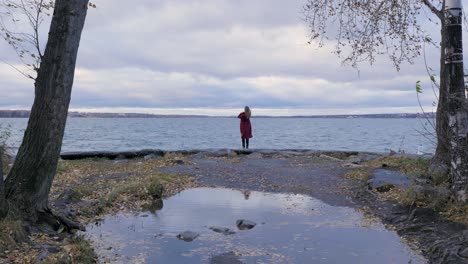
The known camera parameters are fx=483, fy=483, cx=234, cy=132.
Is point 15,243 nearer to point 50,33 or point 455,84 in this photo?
point 50,33

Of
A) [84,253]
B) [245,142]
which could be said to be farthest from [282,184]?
Result: [245,142]

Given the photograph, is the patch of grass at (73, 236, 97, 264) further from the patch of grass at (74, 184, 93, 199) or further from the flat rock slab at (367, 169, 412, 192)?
the flat rock slab at (367, 169, 412, 192)

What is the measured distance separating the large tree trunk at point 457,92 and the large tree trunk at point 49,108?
222 inches

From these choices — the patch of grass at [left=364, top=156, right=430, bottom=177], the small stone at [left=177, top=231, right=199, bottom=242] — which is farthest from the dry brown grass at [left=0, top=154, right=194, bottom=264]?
the patch of grass at [left=364, top=156, right=430, bottom=177]

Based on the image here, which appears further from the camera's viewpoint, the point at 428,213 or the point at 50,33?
the point at 428,213

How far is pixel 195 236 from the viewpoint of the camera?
24.6 feet

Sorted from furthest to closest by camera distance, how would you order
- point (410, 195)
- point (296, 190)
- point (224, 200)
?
point (296, 190) → point (224, 200) → point (410, 195)

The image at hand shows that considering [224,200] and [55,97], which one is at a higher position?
[55,97]

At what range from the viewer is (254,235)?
7613 mm

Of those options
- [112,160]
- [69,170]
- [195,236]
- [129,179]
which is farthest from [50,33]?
[112,160]

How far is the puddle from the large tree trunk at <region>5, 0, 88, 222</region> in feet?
4.40

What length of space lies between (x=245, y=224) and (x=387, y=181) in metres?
4.12

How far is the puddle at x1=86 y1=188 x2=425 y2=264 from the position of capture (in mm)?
6602

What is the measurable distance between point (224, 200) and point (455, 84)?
16.8ft
